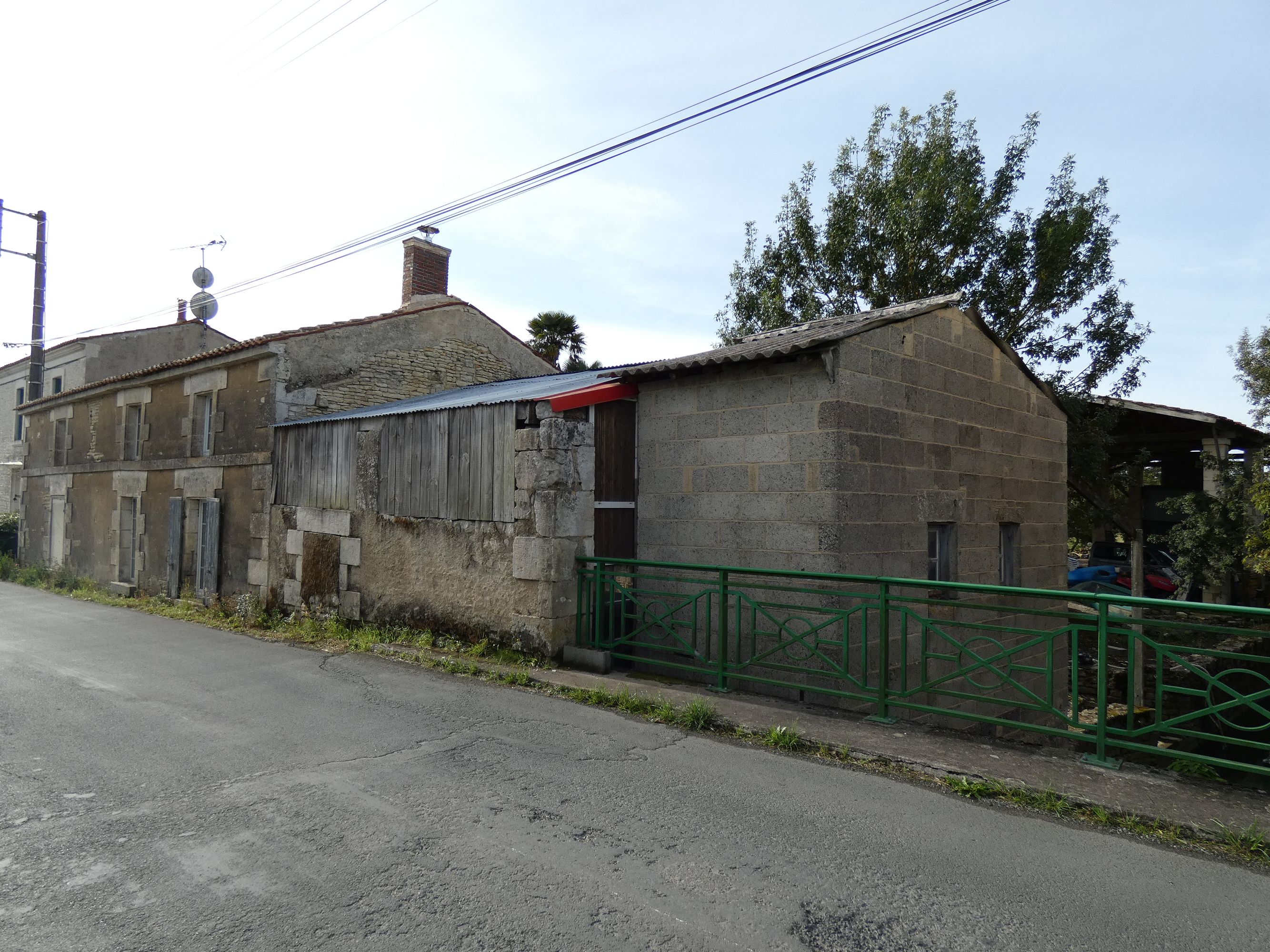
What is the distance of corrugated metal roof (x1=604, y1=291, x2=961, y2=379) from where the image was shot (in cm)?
752

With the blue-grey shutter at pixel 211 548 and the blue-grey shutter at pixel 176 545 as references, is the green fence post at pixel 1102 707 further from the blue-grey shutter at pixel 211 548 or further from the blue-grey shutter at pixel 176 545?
the blue-grey shutter at pixel 176 545

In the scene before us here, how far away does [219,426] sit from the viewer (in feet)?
43.7

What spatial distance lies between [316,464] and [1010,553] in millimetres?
9570

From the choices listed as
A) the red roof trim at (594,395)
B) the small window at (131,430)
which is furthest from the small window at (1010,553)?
the small window at (131,430)

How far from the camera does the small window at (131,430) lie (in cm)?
1593

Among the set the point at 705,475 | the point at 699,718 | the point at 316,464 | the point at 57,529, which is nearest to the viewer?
the point at 699,718

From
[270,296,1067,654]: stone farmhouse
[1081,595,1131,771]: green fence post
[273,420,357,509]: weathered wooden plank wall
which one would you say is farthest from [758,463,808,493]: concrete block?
[273,420,357,509]: weathered wooden plank wall

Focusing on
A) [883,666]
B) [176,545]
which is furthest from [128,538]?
[883,666]

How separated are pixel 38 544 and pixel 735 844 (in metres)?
21.1

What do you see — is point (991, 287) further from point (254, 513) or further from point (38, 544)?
point (38, 544)

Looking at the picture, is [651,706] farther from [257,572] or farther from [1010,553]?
[257,572]

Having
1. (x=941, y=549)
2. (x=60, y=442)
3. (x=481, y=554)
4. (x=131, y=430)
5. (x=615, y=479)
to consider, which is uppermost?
(x=131, y=430)

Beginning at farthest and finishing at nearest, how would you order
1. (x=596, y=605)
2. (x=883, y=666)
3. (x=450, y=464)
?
(x=450, y=464), (x=596, y=605), (x=883, y=666)

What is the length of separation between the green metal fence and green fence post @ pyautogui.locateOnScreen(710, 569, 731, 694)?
17 mm
